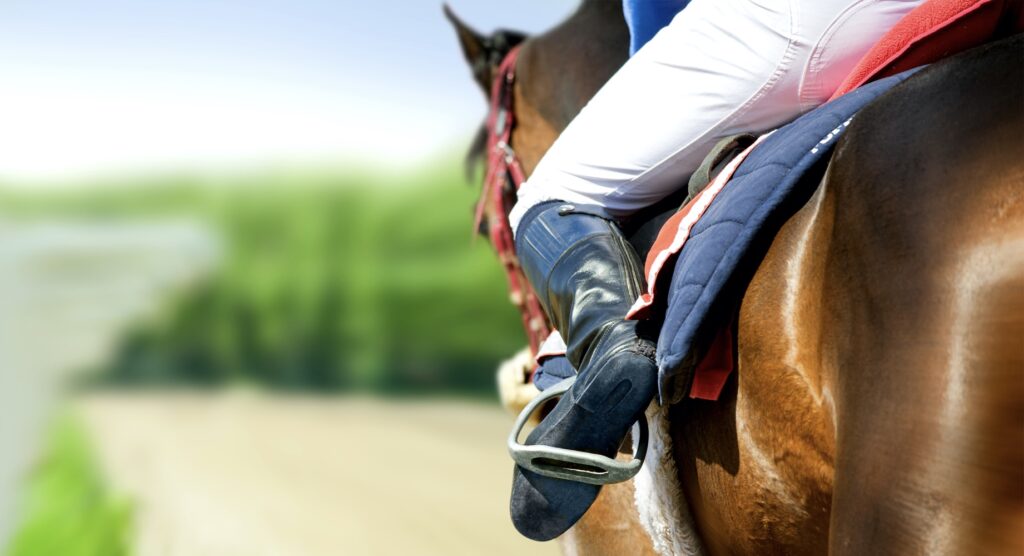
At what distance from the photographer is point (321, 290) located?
255 inches

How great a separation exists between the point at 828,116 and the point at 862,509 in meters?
0.48

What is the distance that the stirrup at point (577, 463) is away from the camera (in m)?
1.30

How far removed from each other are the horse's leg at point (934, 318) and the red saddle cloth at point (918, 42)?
4.8 inches

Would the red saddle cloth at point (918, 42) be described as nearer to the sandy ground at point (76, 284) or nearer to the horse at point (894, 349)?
the horse at point (894, 349)

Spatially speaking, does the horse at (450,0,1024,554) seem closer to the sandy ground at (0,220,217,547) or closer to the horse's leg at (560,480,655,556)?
the horse's leg at (560,480,655,556)

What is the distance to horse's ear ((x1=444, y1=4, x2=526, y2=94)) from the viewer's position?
264 cm

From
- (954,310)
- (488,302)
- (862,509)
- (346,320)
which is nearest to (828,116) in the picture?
(954,310)

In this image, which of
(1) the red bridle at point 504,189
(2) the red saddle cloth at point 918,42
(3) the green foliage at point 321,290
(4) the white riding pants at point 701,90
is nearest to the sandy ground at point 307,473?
(3) the green foliage at point 321,290

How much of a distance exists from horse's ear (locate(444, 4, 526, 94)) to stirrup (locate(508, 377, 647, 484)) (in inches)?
58.6

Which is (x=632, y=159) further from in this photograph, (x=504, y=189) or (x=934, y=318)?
(x=504, y=189)

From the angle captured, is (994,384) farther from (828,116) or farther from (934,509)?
(828,116)

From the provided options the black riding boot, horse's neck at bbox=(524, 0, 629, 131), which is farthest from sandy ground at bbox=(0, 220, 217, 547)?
the black riding boot

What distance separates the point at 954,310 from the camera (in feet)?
2.94

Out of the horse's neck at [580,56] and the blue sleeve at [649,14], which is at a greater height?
the blue sleeve at [649,14]
